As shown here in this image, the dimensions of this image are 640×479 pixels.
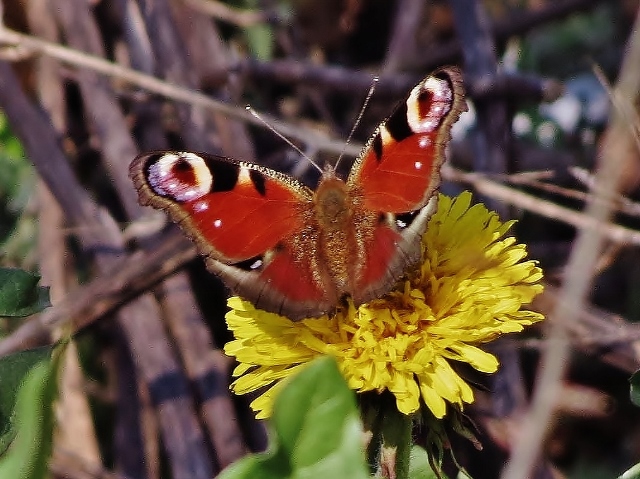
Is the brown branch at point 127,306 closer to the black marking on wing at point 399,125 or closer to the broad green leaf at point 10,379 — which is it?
the broad green leaf at point 10,379

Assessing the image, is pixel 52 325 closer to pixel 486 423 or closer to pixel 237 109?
pixel 237 109

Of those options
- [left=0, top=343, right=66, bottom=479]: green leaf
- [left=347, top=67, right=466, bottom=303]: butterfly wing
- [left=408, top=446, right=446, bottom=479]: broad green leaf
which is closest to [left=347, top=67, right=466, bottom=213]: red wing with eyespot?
[left=347, top=67, right=466, bottom=303]: butterfly wing

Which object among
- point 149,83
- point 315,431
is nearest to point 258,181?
point 315,431

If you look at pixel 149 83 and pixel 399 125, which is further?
pixel 149 83

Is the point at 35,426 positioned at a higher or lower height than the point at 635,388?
higher

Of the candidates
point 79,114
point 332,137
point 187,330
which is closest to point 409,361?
point 187,330

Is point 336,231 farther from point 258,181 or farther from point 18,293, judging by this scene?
point 18,293

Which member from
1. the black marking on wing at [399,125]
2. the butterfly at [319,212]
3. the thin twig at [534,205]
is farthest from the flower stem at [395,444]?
the thin twig at [534,205]

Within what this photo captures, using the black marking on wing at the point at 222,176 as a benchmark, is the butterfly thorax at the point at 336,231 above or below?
below

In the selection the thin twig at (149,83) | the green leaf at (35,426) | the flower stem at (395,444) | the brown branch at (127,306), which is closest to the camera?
the green leaf at (35,426)
